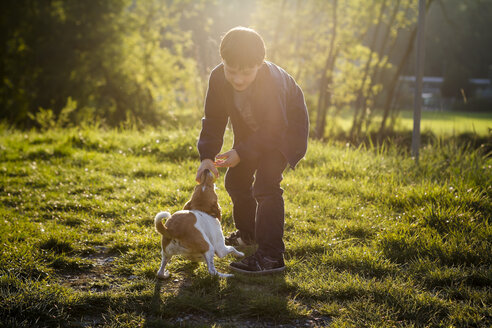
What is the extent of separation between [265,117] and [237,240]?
1.24 m

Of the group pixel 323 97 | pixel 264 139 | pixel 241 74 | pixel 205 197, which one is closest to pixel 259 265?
pixel 205 197

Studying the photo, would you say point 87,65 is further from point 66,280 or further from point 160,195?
point 66,280

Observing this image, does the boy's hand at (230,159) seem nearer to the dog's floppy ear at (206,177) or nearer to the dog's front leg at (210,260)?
the dog's floppy ear at (206,177)

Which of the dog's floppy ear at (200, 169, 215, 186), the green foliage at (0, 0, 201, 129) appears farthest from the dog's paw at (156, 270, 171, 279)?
the green foliage at (0, 0, 201, 129)

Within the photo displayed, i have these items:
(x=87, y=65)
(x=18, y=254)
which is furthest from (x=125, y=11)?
(x=18, y=254)

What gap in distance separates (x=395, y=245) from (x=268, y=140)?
156 cm

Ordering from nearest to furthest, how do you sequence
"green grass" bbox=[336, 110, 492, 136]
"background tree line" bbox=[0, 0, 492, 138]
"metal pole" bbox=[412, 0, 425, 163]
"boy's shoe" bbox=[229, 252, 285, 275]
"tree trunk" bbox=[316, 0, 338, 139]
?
"boy's shoe" bbox=[229, 252, 285, 275] → "metal pole" bbox=[412, 0, 425, 163] → "green grass" bbox=[336, 110, 492, 136] → "tree trunk" bbox=[316, 0, 338, 139] → "background tree line" bbox=[0, 0, 492, 138]

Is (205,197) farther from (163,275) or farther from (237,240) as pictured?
(237,240)

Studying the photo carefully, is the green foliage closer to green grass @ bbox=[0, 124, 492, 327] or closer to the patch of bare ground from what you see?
green grass @ bbox=[0, 124, 492, 327]

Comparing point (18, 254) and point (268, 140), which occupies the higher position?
point (268, 140)

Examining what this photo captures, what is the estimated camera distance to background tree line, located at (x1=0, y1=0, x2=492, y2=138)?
38.8 ft

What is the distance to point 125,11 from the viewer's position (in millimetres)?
19812

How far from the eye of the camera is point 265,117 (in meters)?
3.13

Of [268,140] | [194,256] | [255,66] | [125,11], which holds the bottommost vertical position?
[194,256]
